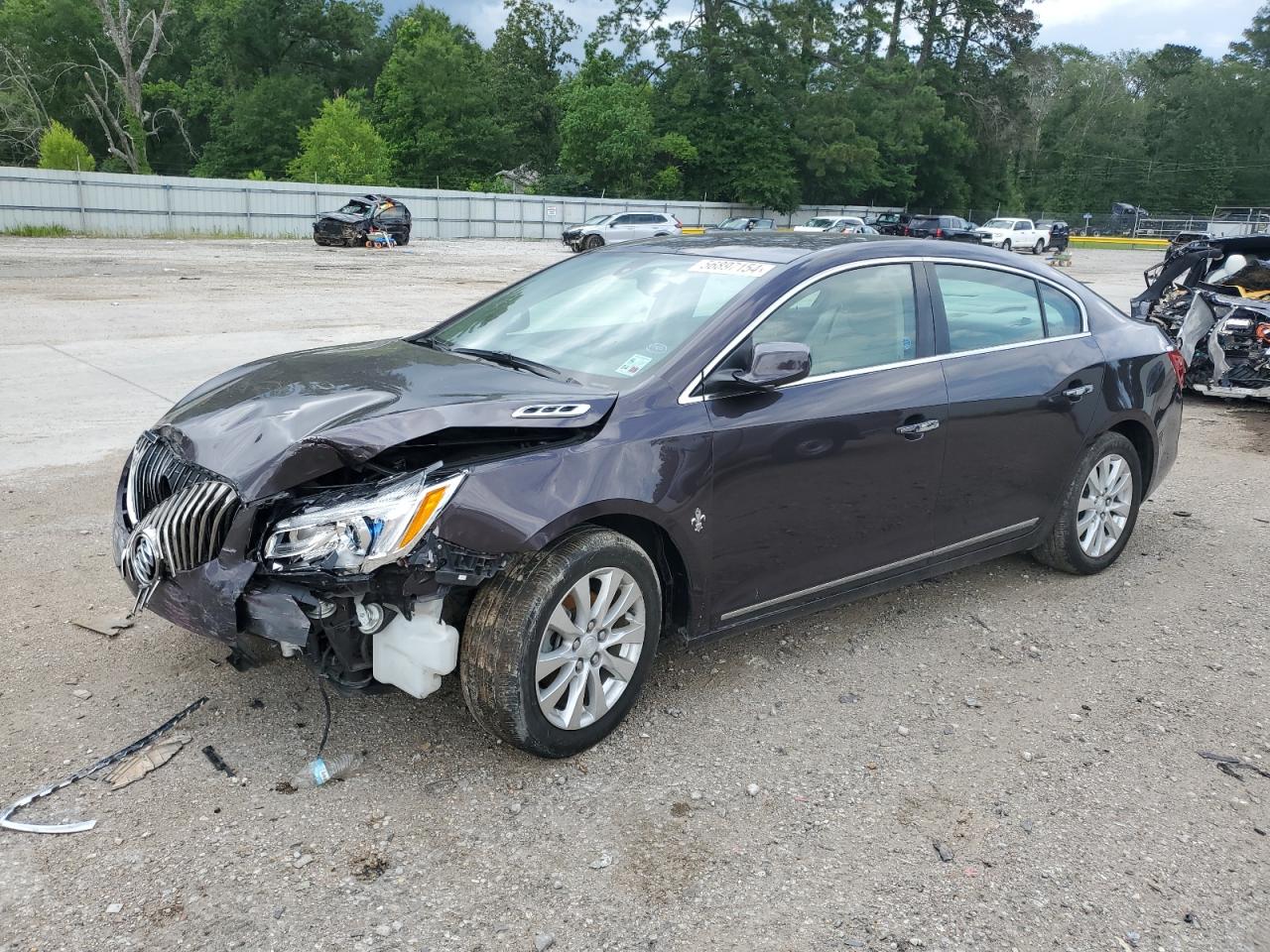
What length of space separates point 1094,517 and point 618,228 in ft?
110

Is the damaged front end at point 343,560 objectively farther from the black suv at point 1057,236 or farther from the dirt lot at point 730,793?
the black suv at point 1057,236

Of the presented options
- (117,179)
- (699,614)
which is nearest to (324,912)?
(699,614)

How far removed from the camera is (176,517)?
3.19 meters

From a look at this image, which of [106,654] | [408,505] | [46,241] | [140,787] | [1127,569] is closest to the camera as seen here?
[408,505]

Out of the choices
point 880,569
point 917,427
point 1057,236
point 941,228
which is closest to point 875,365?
point 917,427

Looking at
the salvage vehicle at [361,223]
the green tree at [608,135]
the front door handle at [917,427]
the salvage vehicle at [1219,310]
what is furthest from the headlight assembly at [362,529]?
the green tree at [608,135]

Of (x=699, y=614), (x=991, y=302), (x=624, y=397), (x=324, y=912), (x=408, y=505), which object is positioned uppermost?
(x=991, y=302)

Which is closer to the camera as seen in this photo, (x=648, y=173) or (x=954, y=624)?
(x=954, y=624)

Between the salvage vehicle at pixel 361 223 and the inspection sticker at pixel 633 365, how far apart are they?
32.2m

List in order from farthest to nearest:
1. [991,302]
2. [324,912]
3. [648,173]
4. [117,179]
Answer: [648,173] → [117,179] → [991,302] → [324,912]

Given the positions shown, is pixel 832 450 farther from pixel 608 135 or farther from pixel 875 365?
pixel 608 135

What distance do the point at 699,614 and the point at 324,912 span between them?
1566 millimetres

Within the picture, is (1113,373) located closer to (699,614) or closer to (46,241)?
(699,614)

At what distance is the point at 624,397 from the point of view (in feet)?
11.4
